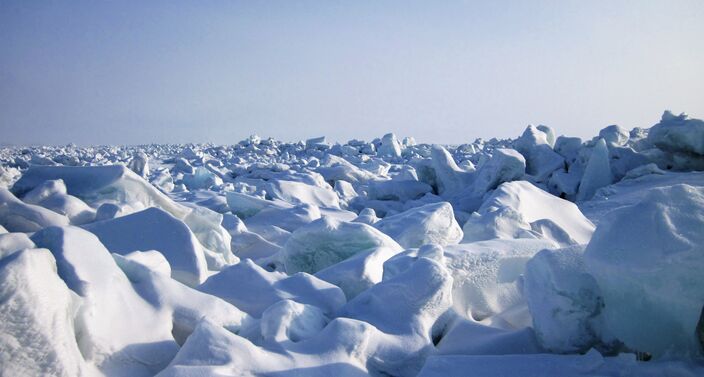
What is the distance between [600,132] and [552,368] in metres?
8.87

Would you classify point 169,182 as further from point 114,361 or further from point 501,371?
point 501,371

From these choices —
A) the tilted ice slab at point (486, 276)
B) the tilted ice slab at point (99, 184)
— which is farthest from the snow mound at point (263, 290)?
the tilted ice slab at point (99, 184)

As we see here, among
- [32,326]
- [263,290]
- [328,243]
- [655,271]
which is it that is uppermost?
[655,271]

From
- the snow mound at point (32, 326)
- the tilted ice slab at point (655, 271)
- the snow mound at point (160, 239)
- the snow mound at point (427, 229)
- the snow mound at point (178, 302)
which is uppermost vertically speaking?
the tilted ice slab at point (655, 271)

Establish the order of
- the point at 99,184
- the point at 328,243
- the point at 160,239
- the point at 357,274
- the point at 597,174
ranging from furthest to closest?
the point at 597,174 → the point at 99,184 → the point at 328,243 → the point at 160,239 → the point at 357,274

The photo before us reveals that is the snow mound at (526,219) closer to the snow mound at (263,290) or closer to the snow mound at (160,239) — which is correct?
the snow mound at (263,290)

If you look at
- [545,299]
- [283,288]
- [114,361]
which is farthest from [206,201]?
[545,299]

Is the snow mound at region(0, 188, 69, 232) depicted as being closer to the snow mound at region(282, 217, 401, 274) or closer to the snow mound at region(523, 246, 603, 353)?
the snow mound at region(282, 217, 401, 274)

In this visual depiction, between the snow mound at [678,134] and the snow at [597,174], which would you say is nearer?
the snow mound at [678,134]

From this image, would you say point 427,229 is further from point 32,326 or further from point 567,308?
point 32,326

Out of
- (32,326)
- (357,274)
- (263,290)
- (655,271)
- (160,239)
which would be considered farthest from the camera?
(160,239)

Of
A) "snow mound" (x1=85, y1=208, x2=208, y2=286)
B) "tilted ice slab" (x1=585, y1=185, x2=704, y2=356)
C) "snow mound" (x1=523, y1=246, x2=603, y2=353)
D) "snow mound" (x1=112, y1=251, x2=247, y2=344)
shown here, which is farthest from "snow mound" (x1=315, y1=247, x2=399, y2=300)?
"tilted ice slab" (x1=585, y1=185, x2=704, y2=356)

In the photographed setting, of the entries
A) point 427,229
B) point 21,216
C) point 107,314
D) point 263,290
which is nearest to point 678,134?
point 427,229

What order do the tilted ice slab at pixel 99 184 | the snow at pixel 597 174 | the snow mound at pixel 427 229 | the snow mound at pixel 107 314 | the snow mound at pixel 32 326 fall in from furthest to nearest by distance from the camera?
the snow at pixel 597 174, the tilted ice slab at pixel 99 184, the snow mound at pixel 427 229, the snow mound at pixel 107 314, the snow mound at pixel 32 326
